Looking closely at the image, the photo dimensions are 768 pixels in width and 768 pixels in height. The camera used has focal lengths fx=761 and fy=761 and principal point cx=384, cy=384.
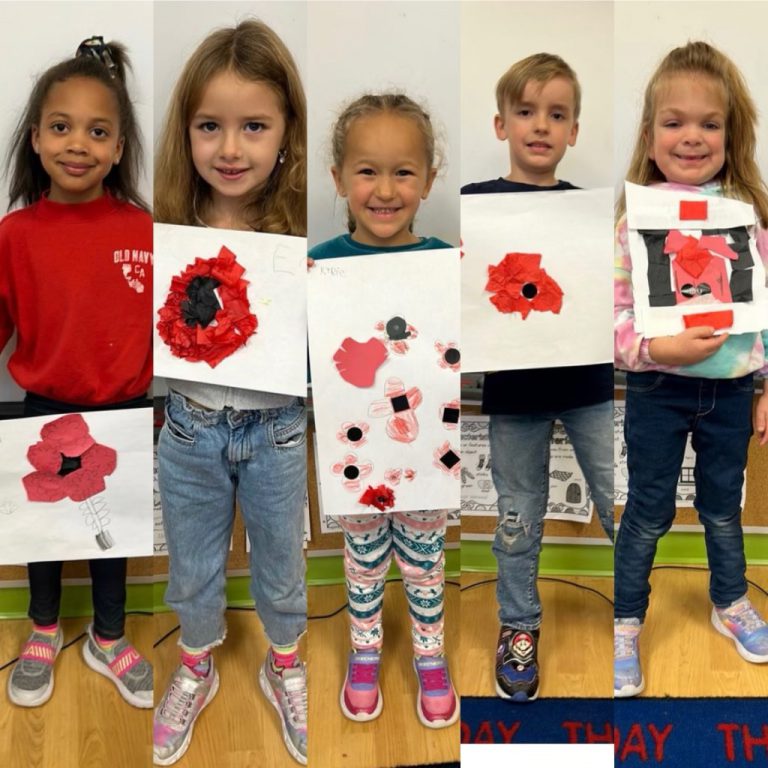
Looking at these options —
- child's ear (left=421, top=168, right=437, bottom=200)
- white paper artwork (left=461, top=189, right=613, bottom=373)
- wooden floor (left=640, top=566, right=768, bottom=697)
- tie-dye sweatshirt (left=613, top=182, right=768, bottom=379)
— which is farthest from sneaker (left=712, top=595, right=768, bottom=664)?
child's ear (left=421, top=168, right=437, bottom=200)

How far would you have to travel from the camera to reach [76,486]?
1.15m

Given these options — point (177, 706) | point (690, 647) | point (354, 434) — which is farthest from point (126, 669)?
point (690, 647)

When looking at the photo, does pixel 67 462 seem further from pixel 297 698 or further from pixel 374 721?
pixel 374 721

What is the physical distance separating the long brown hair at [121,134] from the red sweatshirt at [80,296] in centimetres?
2

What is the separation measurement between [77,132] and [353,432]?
59 cm

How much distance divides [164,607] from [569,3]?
3.61 ft

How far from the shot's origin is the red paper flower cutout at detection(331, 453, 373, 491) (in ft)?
3.70

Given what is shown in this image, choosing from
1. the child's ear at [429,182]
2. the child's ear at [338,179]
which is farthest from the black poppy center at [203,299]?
the child's ear at [429,182]

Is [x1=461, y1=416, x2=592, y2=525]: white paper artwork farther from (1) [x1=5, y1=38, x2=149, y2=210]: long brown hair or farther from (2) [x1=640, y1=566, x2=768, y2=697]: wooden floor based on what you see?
(1) [x1=5, y1=38, x2=149, y2=210]: long brown hair

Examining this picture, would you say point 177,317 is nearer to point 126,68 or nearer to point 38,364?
point 38,364

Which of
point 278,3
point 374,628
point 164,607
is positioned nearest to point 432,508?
point 374,628

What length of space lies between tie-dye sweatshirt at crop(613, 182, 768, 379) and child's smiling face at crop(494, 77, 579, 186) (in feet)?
0.54

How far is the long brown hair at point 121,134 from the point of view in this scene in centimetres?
110

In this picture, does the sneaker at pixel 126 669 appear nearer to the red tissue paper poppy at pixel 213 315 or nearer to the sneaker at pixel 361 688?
the sneaker at pixel 361 688
